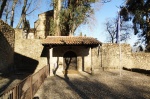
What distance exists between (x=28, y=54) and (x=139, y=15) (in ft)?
54.4

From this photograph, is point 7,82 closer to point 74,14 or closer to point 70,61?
point 70,61

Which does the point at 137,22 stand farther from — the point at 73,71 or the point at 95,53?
the point at 73,71

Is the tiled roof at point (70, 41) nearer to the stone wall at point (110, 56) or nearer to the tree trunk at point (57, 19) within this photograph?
the stone wall at point (110, 56)

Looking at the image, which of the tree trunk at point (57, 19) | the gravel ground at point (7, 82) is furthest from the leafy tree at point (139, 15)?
the gravel ground at point (7, 82)

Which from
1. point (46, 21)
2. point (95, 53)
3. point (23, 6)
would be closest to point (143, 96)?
point (95, 53)

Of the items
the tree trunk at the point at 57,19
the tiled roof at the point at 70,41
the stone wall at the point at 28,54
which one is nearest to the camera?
the tiled roof at the point at 70,41

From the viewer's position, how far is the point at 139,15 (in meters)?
32.4

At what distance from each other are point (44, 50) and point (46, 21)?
39.5 ft

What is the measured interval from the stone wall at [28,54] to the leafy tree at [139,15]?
14656mm

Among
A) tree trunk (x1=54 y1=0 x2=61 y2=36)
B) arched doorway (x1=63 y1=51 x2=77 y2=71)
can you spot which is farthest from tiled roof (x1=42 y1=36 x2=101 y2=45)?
tree trunk (x1=54 y1=0 x2=61 y2=36)

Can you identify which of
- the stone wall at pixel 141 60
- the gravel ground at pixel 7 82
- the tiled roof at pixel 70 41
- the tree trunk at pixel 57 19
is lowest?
the gravel ground at pixel 7 82

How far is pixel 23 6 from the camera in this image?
33188 mm

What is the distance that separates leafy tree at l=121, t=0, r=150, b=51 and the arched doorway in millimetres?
15147

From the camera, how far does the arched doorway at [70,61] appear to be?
21547mm
